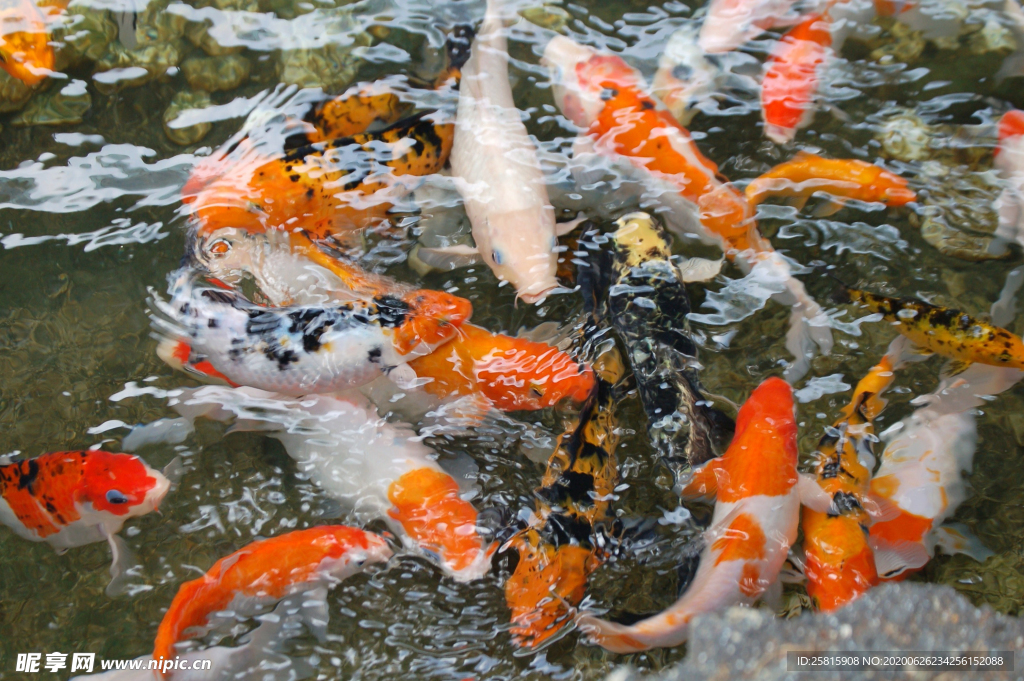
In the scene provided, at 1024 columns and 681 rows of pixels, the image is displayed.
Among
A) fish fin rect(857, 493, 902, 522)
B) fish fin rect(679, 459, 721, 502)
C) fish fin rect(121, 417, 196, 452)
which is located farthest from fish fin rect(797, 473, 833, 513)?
fish fin rect(121, 417, 196, 452)

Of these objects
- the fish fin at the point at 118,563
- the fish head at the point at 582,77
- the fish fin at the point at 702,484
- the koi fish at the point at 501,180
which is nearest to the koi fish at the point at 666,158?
the fish head at the point at 582,77

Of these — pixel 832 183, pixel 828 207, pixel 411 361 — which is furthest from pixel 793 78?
pixel 411 361

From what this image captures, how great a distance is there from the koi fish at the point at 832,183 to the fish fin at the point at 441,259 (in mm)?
1550

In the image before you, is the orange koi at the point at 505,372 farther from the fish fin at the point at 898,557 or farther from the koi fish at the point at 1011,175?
the koi fish at the point at 1011,175

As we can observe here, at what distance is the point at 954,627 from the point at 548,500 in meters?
1.49

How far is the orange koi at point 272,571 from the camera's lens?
2.68m

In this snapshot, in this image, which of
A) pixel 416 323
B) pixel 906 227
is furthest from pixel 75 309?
pixel 906 227

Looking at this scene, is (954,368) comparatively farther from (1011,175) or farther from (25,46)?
(25,46)

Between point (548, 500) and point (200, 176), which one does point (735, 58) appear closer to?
point (548, 500)

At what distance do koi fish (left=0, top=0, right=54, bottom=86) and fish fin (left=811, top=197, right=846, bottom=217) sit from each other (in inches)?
182

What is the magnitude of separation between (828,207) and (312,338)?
2810 millimetres

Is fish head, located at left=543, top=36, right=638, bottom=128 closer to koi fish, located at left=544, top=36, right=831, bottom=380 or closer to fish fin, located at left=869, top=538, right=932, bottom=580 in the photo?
koi fish, located at left=544, top=36, right=831, bottom=380

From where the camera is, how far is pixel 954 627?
6.68ft

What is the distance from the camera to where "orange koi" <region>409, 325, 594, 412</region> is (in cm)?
314
